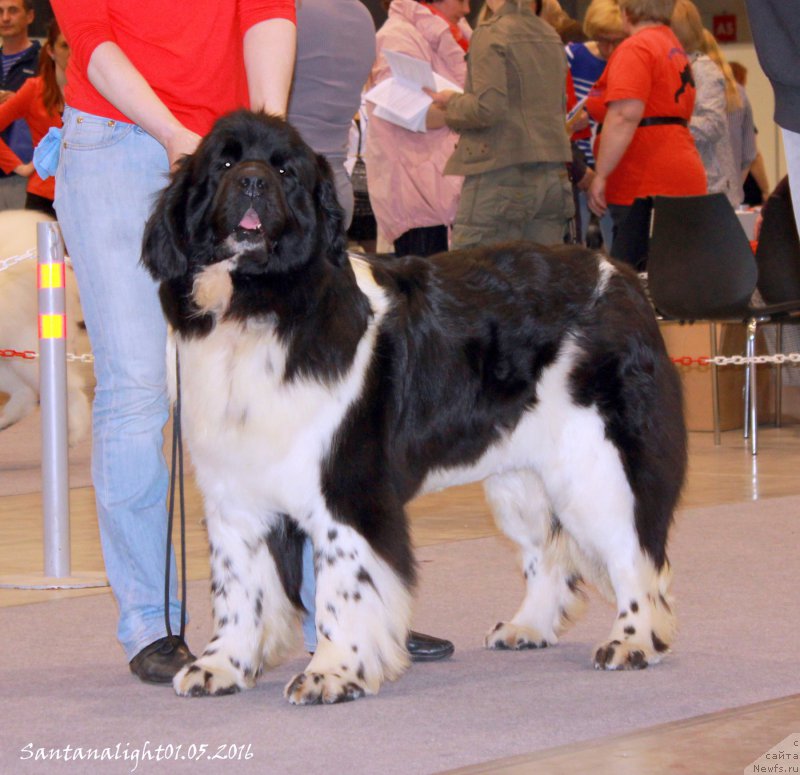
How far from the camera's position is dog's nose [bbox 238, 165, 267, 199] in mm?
3045

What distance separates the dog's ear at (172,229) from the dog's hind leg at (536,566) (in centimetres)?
116

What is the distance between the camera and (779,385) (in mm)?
8188

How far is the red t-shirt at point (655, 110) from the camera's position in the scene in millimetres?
7652

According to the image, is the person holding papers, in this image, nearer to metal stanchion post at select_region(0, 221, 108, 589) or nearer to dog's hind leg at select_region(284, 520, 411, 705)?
metal stanchion post at select_region(0, 221, 108, 589)

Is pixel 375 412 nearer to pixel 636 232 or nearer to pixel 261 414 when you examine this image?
pixel 261 414

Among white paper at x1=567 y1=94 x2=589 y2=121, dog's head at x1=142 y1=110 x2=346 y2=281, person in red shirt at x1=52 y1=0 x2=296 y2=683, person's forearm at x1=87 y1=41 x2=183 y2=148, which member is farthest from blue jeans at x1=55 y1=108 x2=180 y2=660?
white paper at x1=567 y1=94 x2=589 y2=121

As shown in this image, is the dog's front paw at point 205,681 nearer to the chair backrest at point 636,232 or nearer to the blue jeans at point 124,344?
the blue jeans at point 124,344

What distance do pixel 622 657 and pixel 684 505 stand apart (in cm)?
239

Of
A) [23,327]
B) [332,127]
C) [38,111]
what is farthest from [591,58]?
[332,127]

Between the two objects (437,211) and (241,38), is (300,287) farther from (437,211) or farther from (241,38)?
(437,211)

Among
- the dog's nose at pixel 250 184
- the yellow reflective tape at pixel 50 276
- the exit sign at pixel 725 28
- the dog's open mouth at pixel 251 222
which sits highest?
the exit sign at pixel 725 28

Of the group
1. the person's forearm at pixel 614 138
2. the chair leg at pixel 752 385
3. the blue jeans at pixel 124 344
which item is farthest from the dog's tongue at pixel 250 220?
the person's forearm at pixel 614 138

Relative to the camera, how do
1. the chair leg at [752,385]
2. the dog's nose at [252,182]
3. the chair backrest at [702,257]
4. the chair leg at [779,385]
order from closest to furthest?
the dog's nose at [252,182] → the chair leg at [752,385] → the chair backrest at [702,257] → the chair leg at [779,385]

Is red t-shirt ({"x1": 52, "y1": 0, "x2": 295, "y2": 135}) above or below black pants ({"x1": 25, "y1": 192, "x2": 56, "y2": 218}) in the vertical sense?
above
